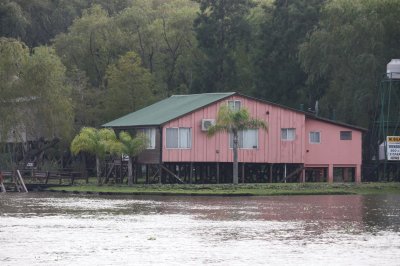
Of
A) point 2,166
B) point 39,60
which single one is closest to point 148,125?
point 39,60

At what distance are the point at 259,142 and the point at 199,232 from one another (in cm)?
3824

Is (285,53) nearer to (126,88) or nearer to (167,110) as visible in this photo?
(126,88)

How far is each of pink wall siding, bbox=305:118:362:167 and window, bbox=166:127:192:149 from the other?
9102 millimetres

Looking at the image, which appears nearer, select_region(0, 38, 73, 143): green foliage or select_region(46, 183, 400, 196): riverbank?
select_region(46, 183, 400, 196): riverbank

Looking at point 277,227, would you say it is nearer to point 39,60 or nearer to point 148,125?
point 148,125

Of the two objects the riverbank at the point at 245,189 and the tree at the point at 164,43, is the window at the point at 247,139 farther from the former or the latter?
the tree at the point at 164,43

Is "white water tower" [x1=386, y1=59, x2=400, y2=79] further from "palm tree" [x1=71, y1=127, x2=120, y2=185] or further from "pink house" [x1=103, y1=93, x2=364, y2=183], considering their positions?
"palm tree" [x1=71, y1=127, x2=120, y2=185]

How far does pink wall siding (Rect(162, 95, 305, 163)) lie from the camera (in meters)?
71.1

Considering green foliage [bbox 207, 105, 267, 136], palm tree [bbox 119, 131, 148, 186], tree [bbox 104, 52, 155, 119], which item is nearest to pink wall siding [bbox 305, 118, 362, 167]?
green foliage [bbox 207, 105, 267, 136]

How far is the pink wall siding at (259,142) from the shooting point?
71.1m

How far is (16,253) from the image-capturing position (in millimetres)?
29453

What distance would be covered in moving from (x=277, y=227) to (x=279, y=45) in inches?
2235

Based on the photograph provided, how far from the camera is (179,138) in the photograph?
2800 inches

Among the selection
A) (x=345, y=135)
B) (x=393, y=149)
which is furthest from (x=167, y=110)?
(x=393, y=149)
